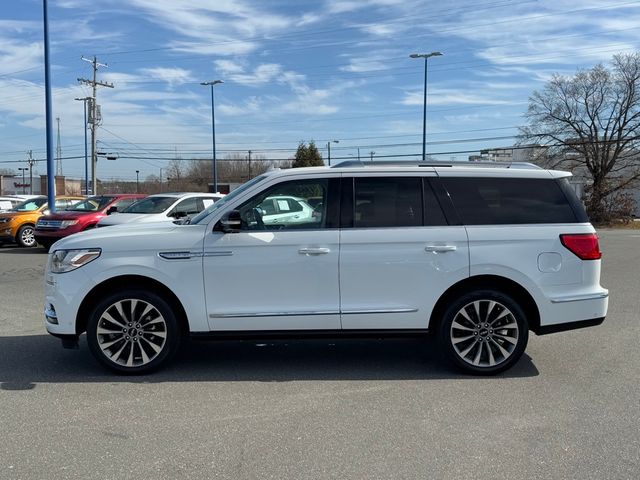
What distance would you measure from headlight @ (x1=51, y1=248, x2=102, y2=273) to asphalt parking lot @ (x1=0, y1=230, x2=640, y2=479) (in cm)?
100

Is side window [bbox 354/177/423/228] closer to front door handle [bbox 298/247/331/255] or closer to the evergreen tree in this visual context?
front door handle [bbox 298/247/331/255]

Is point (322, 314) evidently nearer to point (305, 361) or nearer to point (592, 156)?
point (305, 361)

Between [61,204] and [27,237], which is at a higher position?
[61,204]

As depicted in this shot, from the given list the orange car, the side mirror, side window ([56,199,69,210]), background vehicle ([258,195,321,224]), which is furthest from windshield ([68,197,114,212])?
the side mirror

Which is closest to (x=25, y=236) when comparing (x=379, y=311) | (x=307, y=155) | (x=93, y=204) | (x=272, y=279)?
(x=93, y=204)

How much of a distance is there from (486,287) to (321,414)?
198cm

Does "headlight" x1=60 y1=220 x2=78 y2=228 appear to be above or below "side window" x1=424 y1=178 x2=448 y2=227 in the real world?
below

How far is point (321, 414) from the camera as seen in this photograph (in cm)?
439

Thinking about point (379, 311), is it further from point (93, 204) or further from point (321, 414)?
point (93, 204)

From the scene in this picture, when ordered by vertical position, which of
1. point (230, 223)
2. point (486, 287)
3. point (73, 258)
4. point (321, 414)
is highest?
point (230, 223)

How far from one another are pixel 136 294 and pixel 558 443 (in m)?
3.57

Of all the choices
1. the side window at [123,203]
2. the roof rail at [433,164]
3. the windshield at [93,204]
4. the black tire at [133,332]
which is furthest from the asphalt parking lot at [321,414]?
the windshield at [93,204]

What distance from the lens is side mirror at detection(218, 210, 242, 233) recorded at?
516 cm

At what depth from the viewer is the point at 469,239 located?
17.1ft
